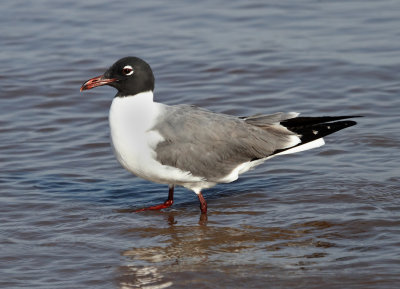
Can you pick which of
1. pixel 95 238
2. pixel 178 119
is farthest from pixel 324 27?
pixel 95 238

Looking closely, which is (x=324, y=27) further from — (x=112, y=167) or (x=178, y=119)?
(x=178, y=119)

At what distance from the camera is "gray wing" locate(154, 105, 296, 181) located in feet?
24.7

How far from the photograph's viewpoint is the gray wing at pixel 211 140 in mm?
7539

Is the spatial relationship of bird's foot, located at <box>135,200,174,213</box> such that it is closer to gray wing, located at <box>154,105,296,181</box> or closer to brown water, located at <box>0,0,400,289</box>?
brown water, located at <box>0,0,400,289</box>

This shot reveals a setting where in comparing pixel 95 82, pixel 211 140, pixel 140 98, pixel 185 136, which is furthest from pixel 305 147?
pixel 95 82

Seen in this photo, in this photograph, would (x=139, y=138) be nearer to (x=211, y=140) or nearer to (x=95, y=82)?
(x=211, y=140)

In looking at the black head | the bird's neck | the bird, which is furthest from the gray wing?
the black head

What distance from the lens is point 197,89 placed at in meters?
11.5

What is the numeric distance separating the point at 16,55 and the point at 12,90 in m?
1.63

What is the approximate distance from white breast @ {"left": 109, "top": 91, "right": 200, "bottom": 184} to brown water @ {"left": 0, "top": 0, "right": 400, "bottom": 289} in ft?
1.59

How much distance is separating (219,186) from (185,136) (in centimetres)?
134

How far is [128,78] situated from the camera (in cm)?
778

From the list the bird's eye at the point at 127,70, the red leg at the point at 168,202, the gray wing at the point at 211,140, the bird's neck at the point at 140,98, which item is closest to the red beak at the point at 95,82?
the bird's eye at the point at 127,70

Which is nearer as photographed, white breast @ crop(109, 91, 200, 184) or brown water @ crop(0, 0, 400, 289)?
brown water @ crop(0, 0, 400, 289)
